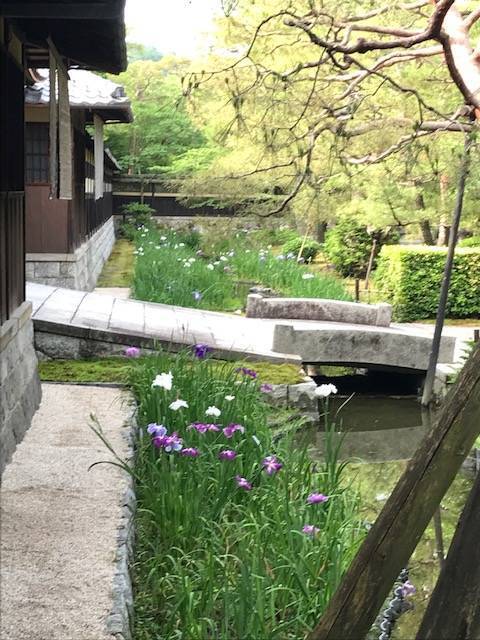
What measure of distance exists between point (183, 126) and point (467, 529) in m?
31.6

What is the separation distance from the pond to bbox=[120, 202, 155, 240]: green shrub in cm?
1816

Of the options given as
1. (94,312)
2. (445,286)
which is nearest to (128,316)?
(94,312)

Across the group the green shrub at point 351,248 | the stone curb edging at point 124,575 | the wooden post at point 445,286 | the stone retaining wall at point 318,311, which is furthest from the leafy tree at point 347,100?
the stone curb edging at point 124,575

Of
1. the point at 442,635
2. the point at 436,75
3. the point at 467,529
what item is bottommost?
the point at 442,635

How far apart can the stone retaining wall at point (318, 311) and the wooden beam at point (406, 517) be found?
427 inches

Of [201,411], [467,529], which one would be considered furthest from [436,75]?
[467,529]

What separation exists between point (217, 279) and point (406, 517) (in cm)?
1378

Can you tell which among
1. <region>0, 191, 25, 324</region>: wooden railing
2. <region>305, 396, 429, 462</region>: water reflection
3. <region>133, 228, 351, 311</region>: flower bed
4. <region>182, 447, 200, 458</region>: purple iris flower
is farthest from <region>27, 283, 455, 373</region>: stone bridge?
<region>182, 447, 200, 458</region>: purple iris flower

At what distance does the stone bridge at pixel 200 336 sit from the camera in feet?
30.2

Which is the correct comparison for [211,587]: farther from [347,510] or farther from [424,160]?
[424,160]

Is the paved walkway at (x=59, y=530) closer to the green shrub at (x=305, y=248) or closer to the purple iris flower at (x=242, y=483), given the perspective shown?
the purple iris flower at (x=242, y=483)

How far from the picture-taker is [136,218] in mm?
30250

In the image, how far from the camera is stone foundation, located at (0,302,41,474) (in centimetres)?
542

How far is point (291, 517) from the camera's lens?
14.0ft
